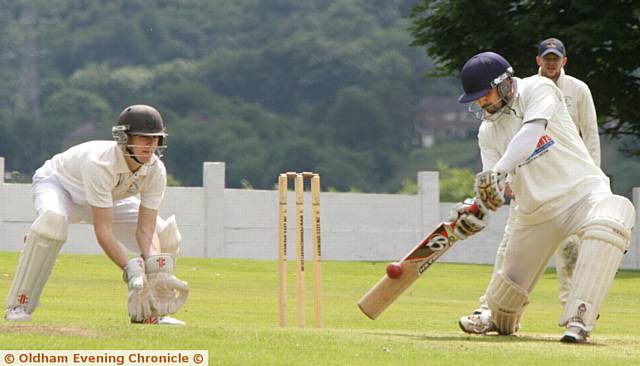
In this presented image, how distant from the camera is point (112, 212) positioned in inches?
352

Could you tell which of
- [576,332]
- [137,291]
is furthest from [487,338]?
[137,291]

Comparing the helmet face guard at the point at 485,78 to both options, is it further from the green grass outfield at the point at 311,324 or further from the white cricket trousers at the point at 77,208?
the white cricket trousers at the point at 77,208

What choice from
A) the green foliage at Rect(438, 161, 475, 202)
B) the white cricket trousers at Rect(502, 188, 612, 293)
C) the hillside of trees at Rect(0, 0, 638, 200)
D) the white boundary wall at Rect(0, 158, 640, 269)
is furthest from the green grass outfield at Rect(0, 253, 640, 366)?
the hillside of trees at Rect(0, 0, 638, 200)

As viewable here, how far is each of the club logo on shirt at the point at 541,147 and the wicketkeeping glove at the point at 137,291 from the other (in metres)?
2.21

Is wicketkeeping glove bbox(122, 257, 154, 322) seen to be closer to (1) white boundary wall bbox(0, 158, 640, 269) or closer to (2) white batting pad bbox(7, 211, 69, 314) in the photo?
(2) white batting pad bbox(7, 211, 69, 314)


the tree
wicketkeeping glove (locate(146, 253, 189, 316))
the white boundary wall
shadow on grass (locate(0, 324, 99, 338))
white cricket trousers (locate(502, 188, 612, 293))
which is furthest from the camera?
the tree

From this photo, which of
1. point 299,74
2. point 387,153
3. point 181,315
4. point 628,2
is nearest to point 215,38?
point 299,74

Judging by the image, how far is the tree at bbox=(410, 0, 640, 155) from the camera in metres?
26.5

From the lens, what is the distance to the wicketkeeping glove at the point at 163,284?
8.82 m

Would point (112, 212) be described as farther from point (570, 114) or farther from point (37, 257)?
point (570, 114)

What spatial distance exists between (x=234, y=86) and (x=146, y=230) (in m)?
78.4

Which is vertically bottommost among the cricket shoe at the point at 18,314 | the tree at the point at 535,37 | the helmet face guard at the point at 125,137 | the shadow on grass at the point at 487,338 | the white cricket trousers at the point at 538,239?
the shadow on grass at the point at 487,338

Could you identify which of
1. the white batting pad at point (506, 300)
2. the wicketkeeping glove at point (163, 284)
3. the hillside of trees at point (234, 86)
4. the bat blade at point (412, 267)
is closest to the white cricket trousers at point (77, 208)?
the wicketkeeping glove at point (163, 284)

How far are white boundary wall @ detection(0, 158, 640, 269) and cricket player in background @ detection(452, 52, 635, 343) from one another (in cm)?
1603
